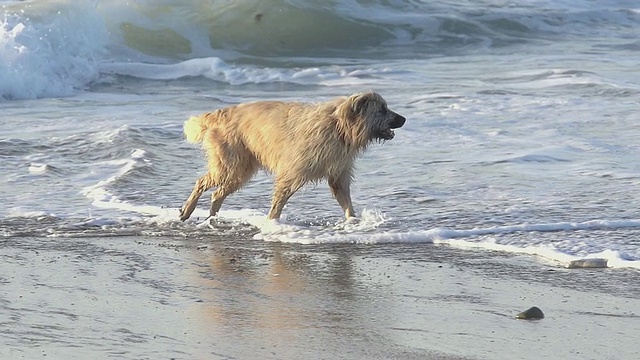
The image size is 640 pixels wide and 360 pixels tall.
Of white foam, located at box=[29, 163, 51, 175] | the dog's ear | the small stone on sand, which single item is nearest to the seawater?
white foam, located at box=[29, 163, 51, 175]

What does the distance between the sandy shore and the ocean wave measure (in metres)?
10.2

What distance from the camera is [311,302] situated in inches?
249

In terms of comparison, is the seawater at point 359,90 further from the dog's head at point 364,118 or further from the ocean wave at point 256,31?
the dog's head at point 364,118

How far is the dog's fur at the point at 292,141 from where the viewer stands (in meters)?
8.55

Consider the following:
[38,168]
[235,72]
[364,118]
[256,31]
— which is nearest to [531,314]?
[364,118]

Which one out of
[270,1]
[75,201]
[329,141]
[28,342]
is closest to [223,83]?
[270,1]

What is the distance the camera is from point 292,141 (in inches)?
341

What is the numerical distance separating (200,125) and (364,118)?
146cm

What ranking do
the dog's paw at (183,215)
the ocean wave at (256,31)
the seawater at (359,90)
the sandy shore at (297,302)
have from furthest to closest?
the ocean wave at (256,31)
the dog's paw at (183,215)
the seawater at (359,90)
the sandy shore at (297,302)

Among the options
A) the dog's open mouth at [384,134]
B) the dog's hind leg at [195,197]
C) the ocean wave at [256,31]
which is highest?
the dog's open mouth at [384,134]

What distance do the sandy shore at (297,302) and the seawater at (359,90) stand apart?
54 cm

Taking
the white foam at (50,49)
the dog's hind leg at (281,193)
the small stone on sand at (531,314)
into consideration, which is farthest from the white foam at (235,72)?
the small stone on sand at (531,314)

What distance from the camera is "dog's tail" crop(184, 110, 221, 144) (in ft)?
30.1

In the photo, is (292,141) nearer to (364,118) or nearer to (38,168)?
(364,118)
